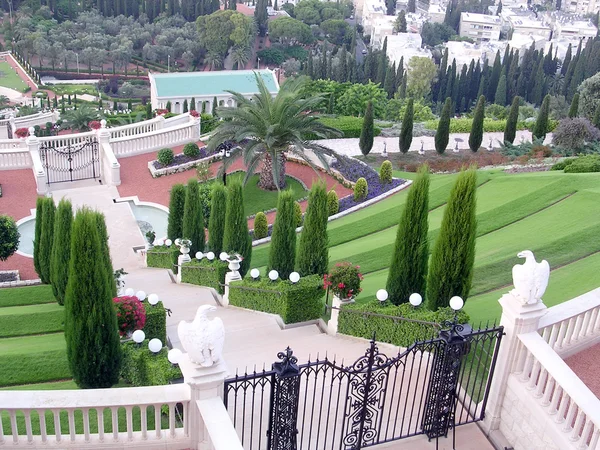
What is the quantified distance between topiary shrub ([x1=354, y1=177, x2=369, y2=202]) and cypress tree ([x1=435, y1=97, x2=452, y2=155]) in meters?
8.00

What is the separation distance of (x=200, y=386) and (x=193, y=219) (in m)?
11.0

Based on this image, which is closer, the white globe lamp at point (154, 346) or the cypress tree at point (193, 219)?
the white globe lamp at point (154, 346)

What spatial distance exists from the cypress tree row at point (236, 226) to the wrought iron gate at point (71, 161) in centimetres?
1359

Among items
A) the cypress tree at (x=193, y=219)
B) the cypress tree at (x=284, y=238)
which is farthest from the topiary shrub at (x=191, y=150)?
the cypress tree at (x=284, y=238)

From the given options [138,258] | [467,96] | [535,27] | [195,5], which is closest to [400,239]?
[138,258]

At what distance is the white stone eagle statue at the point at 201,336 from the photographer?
822 centimetres

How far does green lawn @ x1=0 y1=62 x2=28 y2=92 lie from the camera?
7675 centimetres

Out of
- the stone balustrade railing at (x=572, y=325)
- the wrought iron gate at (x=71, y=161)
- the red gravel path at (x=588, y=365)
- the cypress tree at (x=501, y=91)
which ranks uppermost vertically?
the stone balustrade railing at (x=572, y=325)

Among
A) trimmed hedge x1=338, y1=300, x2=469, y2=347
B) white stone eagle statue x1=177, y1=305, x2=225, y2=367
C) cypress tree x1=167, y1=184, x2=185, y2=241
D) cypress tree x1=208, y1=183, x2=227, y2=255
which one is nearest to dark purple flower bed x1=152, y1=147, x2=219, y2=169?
cypress tree x1=167, y1=184, x2=185, y2=241

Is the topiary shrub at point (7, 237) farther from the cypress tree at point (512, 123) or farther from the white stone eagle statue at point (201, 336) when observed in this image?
the cypress tree at point (512, 123)

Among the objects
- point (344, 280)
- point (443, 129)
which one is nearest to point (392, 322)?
point (344, 280)

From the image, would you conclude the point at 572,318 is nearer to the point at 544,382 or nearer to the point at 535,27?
the point at 544,382

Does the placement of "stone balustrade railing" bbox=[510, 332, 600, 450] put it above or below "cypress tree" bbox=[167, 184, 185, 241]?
above

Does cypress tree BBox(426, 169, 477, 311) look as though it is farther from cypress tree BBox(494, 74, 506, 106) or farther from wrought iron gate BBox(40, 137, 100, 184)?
cypress tree BBox(494, 74, 506, 106)
